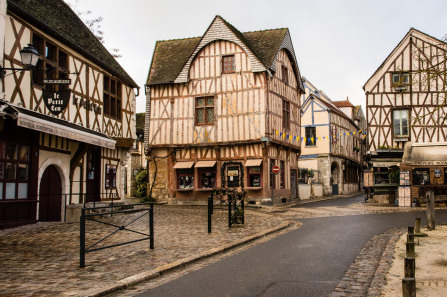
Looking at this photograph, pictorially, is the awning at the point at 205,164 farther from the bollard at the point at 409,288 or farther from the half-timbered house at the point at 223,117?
the bollard at the point at 409,288

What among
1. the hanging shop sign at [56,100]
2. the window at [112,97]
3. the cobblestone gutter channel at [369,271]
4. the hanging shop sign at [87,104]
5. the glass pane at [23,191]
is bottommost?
the cobblestone gutter channel at [369,271]

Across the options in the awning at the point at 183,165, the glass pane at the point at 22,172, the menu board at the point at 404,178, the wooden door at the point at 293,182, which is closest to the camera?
the glass pane at the point at 22,172

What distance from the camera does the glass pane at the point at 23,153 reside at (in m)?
11.3

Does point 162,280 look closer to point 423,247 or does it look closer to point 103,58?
point 423,247

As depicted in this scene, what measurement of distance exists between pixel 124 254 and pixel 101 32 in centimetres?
1996

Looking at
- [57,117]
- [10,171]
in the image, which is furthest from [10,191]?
[57,117]

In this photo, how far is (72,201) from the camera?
13.9m

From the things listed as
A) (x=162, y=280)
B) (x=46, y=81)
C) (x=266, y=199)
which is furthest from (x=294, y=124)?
(x=162, y=280)

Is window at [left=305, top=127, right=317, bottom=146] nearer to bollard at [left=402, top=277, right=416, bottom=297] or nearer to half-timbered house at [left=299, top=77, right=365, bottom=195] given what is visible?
half-timbered house at [left=299, top=77, right=365, bottom=195]

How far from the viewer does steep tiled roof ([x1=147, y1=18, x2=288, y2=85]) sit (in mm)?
22688

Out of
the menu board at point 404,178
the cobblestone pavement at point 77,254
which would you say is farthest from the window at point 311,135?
the cobblestone pavement at point 77,254

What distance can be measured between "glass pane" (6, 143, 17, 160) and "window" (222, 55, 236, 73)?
13360mm

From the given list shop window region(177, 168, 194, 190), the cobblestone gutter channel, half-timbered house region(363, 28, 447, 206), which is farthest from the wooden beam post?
shop window region(177, 168, 194, 190)

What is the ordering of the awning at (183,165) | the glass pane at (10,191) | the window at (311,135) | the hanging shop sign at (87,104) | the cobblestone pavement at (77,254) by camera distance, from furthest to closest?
1. the window at (311,135)
2. the awning at (183,165)
3. the hanging shop sign at (87,104)
4. the glass pane at (10,191)
5. the cobblestone pavement at (77,254)
